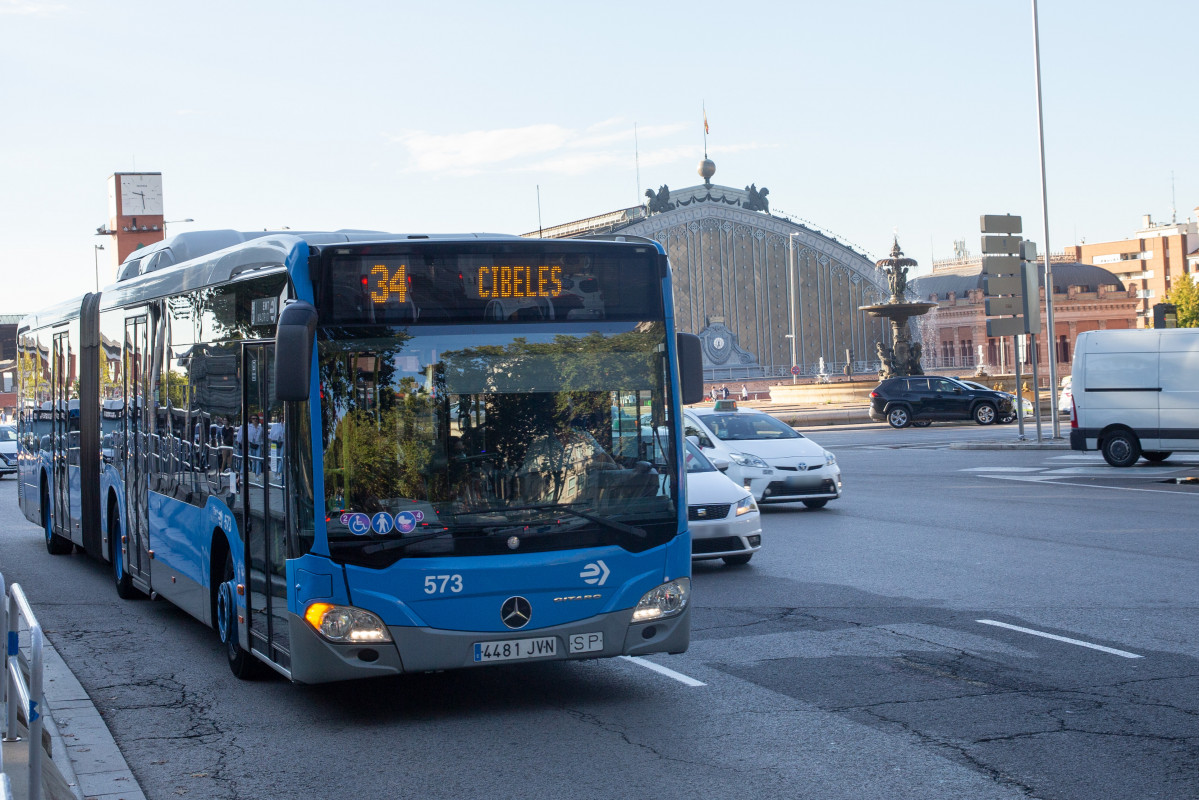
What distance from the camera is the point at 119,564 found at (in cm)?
1188

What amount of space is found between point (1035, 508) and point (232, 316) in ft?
40.9

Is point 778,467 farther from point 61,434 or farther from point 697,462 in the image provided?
point 61,434

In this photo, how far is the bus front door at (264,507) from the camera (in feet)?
23.1

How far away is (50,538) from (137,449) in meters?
5.75

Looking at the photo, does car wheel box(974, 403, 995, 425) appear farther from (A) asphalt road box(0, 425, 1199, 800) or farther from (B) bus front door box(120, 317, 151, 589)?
(B) bus front door box(120, 317, 151, 589)

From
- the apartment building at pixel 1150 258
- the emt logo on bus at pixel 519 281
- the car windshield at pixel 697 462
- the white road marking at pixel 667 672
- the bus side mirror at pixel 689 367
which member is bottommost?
the white road marking at pixel 667 672

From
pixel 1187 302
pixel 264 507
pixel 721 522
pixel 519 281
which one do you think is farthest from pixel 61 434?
pixel 1187 302

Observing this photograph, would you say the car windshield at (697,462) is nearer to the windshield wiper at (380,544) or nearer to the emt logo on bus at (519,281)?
the emt logo on bus at (519,281)

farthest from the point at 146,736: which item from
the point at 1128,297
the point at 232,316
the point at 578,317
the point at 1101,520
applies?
the point at 1128,297

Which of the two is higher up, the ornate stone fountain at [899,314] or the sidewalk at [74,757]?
the ornate stone fountain at [899,314]

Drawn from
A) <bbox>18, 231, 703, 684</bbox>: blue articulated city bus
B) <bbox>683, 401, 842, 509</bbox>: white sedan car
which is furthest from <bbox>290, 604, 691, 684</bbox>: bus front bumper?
<bbox>683, 401, 842, 509</bbox>: white sedan car

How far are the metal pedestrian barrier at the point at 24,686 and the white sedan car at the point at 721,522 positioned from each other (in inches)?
299

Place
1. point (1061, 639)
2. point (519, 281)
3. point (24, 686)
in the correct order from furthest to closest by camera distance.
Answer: point (1061, 639), point (519, 281), point (24, 686)

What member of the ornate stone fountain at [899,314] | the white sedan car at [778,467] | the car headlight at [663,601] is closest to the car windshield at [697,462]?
the white sedan car at [778,467]
